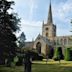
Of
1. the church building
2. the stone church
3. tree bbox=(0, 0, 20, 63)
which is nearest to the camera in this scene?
tree bbox=(0, 0, 20, 63)

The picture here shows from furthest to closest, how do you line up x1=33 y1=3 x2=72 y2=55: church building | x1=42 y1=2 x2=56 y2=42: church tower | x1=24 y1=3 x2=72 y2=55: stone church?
x1=42 y1=2 x2=56 y2=42: church tower
x1=24 y1=3 x2=72 y2=55: stone church
x1=33 y1=3 x2=72 y2=55: church building

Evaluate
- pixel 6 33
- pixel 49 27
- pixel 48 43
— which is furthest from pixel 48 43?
pixel 6 33

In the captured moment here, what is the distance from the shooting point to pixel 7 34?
29.0m

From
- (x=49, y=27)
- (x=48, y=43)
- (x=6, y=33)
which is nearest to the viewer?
(x=6, y=33)

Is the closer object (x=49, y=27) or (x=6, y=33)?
(x=6, y=33)

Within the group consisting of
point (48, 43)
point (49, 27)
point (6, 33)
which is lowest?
point (6, 33)

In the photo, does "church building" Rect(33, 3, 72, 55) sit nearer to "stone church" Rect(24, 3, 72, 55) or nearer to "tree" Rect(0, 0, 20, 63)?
"stone church" Rect(24, 3, 72, 55)

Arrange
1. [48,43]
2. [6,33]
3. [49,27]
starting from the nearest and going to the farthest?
[6,33]
[48,43]
[49,27]

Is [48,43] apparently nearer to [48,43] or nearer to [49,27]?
[48,43]

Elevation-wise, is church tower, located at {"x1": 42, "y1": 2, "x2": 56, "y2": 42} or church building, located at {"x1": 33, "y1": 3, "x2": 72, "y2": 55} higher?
church tower, located at {"x1": 42, "y1": 2, "x2": 56, "y2": 42}

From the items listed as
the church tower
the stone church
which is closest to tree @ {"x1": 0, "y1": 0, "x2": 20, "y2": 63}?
the stone church

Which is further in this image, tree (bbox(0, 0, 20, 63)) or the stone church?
the stone church

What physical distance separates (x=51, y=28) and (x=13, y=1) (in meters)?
92.5

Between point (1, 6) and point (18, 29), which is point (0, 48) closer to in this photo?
point (1, 6)
